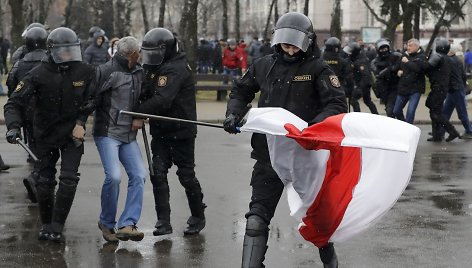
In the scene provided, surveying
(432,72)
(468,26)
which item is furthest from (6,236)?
(468,26)

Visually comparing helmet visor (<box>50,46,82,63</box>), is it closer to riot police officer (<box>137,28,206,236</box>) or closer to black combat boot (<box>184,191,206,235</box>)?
riot police officer (<box>137,28,206,236</box>)

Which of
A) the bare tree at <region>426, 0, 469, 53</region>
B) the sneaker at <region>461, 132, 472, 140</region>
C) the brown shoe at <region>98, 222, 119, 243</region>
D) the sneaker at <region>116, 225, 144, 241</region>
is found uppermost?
the sneaker at <region>116, 225, 144, 241</region>

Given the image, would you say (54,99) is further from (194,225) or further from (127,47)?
(194,225)

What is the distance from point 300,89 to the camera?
7125mm

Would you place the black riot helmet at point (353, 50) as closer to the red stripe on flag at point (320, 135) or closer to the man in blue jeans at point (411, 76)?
the man in blue jeans at point (411, 76)

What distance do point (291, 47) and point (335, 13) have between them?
114 feet

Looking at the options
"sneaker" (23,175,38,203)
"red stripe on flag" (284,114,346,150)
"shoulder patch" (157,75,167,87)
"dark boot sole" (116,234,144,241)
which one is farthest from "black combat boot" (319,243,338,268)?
"sneaker" (23,175,38,203)

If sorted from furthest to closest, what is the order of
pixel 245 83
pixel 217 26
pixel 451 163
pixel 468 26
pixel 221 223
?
pixel 217 26
pixel 468 26
pixel 451 163
pixel 221 223
pixel 245 83

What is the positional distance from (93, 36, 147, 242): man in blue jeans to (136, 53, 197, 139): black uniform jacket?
128mm

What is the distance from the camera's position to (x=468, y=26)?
92.2 m

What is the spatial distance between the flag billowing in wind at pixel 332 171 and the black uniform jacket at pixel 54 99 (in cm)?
205

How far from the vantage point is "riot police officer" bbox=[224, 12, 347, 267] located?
705 centimetres

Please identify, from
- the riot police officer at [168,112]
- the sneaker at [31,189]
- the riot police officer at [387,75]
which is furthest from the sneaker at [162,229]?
the riot police officer at [387,75]

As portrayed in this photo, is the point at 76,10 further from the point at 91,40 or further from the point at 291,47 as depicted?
the point at 291,47
